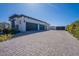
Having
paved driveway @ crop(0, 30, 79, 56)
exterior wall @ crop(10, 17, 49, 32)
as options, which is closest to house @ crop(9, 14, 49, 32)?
exterior wall @ crop(10, 17, 49, 32)

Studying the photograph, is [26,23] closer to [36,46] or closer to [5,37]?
[5,37]

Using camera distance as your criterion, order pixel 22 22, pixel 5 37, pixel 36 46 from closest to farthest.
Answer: pixel 36 46
pixel 5 37
pixel 22 22

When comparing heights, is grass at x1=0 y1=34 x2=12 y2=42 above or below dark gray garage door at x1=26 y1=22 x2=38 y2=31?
below

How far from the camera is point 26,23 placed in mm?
4648

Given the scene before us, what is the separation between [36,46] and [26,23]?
903mm

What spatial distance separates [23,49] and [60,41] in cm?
116

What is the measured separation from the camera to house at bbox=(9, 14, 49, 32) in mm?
4367

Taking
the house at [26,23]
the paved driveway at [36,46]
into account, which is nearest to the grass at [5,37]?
the paved driveway at [36,46]

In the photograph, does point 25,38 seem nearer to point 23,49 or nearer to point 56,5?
point 23,49

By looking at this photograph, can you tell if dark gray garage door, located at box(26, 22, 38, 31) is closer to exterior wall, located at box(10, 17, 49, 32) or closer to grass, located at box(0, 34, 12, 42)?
exterior wall, located at box(10, 17, 49, 32)

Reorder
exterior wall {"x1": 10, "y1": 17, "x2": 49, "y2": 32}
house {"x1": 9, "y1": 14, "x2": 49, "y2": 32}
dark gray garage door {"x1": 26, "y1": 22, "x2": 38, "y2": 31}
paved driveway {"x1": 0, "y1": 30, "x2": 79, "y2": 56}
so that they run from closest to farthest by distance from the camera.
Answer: paved driveway {"x1": 0, "y1": 30, "x2": 79, "y2": 56}
house {"x1": 9, "y1": 14, "x2": 49, "y2": 32}
exterior wall {"x1": 10, "y1": 17, "x2": 49, "y2": 32}
dark gray garage door {"x1": 26, "y1": 22, "x2": 38, "y2": 31}

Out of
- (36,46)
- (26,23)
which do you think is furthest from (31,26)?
(36,46)

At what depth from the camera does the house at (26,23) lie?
437 cm

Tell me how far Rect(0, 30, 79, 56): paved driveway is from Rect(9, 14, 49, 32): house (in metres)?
0.25
